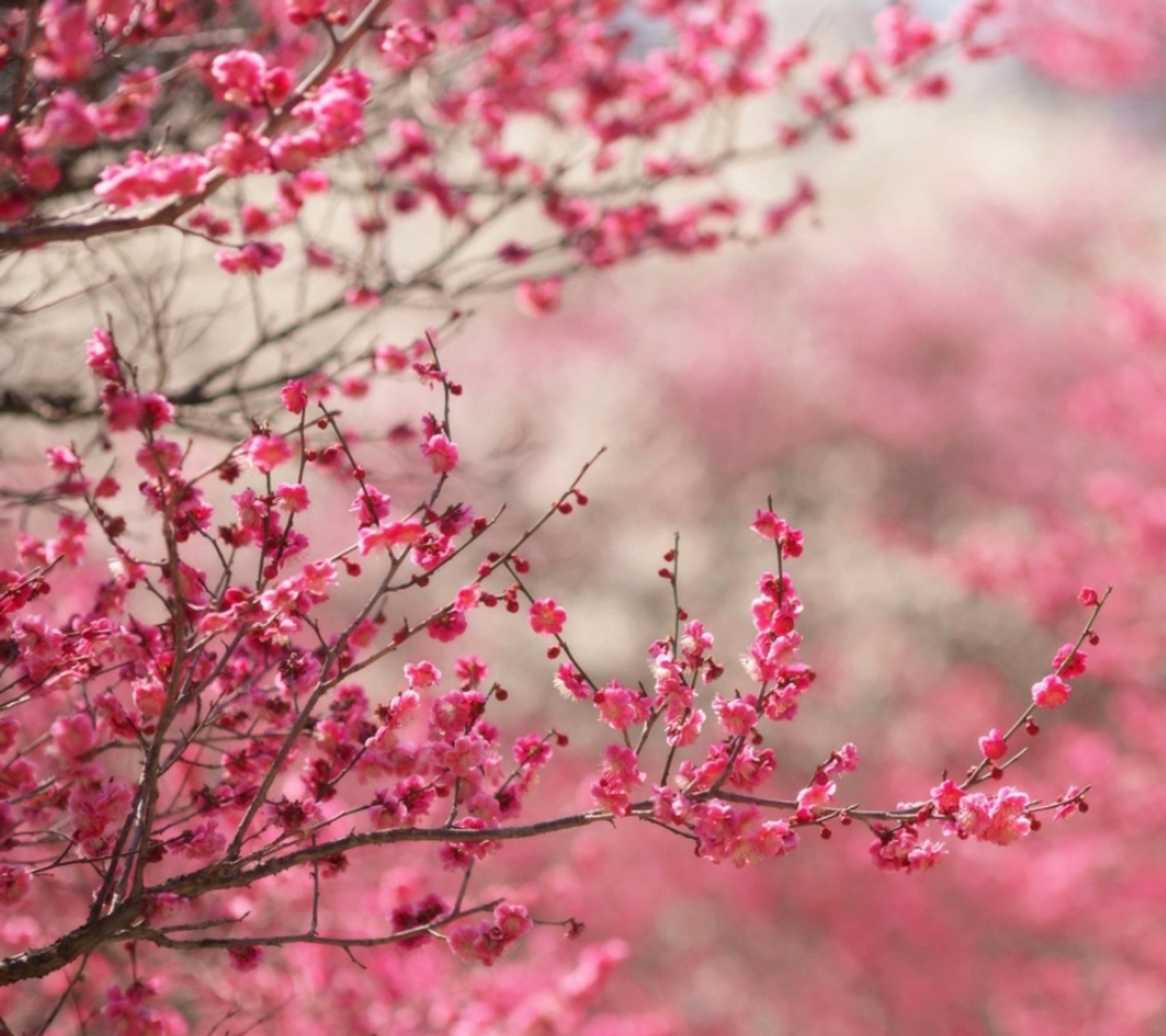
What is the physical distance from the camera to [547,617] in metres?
2.52

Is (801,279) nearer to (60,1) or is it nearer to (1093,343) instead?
(1093,343)

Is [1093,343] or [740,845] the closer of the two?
[740,845]

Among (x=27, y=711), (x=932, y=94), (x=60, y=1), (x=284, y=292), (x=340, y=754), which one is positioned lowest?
(x=284, y=292)

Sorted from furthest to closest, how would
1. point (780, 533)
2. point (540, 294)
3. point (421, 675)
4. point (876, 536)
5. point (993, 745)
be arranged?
point (876, 536), point (540, 294), point (780, 533), point (421, 675), point (993, 745)

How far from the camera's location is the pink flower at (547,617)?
2502 mm

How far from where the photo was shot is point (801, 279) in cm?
1786

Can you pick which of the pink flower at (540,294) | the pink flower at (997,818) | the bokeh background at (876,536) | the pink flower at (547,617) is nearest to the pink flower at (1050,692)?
the pink flower at (997,818)

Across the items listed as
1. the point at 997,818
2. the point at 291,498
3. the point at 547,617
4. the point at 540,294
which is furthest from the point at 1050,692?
the point at 540,294

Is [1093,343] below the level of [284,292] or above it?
above

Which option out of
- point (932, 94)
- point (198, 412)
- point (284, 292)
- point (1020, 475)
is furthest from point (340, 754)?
point (284, 292)

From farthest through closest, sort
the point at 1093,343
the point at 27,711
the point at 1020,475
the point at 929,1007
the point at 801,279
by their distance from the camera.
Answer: the point at 801,279 < the point at 1093,343 < the point at 1020,475 < the point at 929,1007 < the point at 27,711

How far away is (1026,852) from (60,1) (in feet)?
28.1

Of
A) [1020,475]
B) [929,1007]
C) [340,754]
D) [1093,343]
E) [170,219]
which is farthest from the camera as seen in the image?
[1093,343]

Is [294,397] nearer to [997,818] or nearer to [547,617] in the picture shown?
[547,617]
